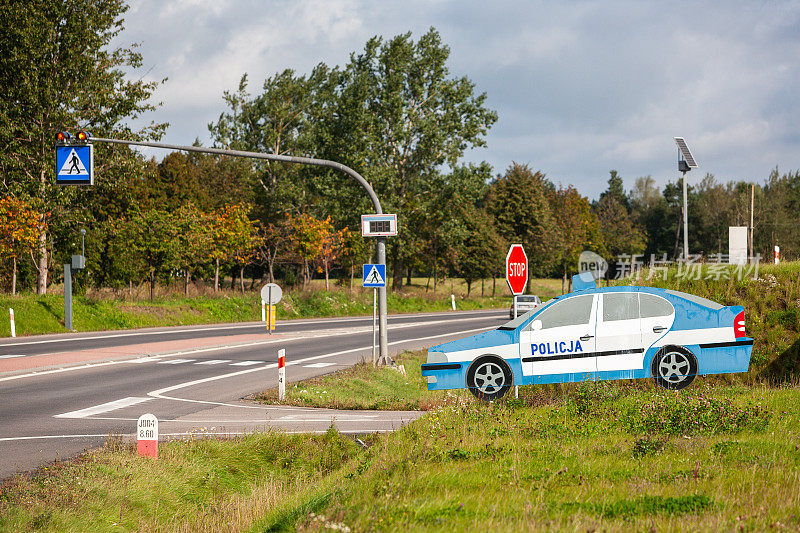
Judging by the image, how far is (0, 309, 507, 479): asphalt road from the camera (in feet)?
37.1

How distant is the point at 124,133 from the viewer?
34656 millimetres

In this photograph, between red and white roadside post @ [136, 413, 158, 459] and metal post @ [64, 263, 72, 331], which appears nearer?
red and white roadside post @ [136, 413, 158, 459]

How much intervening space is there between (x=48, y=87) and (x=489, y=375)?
31.2 metres

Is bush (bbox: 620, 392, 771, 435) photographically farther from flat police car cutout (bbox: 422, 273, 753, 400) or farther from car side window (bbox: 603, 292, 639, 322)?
car side window (bbox: 603, 292, 639, 322)

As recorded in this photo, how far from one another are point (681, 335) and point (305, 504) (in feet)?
14.6

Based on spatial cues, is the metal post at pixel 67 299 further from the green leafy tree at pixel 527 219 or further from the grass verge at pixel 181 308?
the green leafy tree at pixel 527 219

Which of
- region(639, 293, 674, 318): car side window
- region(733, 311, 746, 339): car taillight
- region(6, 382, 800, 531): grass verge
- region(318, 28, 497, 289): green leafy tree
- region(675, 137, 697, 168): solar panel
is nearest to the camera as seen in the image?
region(6, 382, 800, 531): grass verge

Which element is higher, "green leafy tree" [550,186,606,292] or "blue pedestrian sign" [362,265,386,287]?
"green leafy tree" [550,186,606,292]

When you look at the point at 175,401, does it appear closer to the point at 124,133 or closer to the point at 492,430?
the point at 492,430

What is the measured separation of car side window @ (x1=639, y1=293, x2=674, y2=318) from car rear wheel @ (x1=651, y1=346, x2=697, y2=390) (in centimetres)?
48

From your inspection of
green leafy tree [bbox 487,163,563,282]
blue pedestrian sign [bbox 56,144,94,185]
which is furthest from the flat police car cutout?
green leafy tree [bbox 487,163,563,282]

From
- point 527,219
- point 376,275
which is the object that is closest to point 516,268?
point 376,275

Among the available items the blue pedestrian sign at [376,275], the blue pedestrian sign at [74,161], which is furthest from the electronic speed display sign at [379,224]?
the blue pedestrian sign at [74,161]

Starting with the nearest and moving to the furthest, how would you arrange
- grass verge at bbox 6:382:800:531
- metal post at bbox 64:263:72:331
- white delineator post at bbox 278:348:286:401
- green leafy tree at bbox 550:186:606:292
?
grass verge at bbox 6:382:800:531, white delineator post at bbox 278:348:286:401, metal post at bbox 64:263:72:331, green leafy tree at bbox 550:186:606:292
